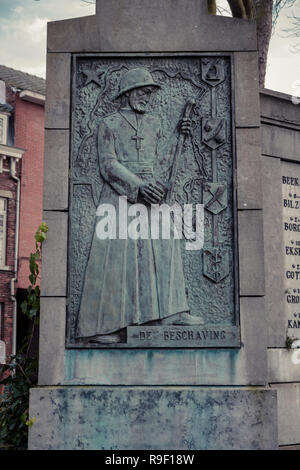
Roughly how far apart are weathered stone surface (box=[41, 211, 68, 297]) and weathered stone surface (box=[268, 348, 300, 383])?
2.45 m

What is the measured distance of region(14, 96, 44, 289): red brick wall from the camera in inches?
976

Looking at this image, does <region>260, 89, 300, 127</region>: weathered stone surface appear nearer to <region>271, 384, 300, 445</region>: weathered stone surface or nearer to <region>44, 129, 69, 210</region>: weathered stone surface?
<region>44, 129, 69, 210</region>: weathered stone surface

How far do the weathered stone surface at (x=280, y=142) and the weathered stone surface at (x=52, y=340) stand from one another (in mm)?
3062

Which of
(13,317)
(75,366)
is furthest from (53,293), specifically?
(13,317)

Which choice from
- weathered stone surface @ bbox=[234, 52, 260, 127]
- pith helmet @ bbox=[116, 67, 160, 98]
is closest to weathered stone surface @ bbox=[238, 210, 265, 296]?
weathered stone surface @ bbox=[234, 52, 260, 127]

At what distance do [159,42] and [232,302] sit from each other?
2700mm

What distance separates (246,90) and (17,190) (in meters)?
19.4

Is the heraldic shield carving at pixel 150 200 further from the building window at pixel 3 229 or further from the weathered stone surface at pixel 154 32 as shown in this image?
the building window at pixel 3 229

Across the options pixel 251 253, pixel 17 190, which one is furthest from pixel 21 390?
pixel 17 190

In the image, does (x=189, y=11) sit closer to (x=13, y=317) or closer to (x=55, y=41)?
(x=55, y=41)

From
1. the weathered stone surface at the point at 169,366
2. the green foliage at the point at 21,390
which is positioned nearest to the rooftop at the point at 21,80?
the green foliage at the point at 21,390

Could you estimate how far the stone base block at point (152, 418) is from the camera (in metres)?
5.82

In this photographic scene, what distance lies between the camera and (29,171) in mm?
25531
